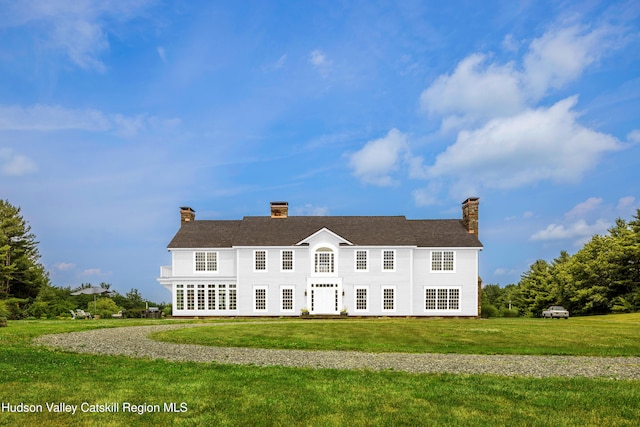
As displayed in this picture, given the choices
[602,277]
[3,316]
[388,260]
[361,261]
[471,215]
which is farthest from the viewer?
[602,277]

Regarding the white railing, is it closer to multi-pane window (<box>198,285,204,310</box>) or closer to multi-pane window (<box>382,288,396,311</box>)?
multi-pane window (<box>198,285,204,310</box>)

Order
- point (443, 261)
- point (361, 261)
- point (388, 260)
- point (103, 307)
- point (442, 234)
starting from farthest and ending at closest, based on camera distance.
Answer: point (103, 307), point (442, 234), point (443, 261), point (361, 261), point (388, 260)

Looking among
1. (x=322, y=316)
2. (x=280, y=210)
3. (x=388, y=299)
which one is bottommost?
(x=322, y=316)

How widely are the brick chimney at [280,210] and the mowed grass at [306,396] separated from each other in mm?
34820

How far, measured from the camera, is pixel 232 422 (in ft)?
26.7

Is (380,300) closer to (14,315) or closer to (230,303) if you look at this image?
(230,303)

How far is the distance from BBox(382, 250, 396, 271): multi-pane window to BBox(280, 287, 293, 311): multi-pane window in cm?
866

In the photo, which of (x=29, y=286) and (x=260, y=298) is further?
(x=29, y=286)

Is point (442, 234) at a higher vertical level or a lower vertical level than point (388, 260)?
higher

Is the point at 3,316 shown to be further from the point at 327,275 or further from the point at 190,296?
the point at 327,275

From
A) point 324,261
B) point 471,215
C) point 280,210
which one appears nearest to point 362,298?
point 324,261

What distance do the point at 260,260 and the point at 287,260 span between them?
2450mm

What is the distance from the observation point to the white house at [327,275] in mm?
43125

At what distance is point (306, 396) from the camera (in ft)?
31.9
